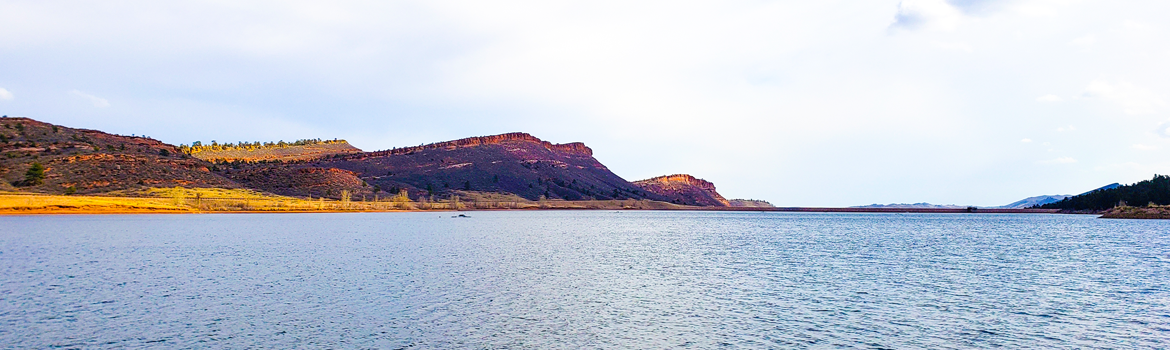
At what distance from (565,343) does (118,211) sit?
4873 inches

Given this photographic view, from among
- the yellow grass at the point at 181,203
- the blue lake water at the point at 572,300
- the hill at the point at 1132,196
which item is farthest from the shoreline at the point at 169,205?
the hill at the point at 1132,196

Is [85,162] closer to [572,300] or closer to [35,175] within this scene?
[35,175]

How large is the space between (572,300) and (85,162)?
150325mm

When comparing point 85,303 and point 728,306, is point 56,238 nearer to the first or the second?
point 85,303

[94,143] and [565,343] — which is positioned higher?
[94,143]

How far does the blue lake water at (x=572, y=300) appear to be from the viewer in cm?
1961

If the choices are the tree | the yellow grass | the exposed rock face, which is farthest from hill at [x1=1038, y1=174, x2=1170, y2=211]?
the tree

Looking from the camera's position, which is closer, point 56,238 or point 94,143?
point 56,238

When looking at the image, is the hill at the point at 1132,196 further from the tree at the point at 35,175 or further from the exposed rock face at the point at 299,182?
the tree at the point at 35,175

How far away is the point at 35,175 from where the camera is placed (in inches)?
4985

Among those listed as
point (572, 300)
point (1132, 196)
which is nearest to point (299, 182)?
point (572, 300)

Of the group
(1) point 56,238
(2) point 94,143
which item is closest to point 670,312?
(1) point 56,238

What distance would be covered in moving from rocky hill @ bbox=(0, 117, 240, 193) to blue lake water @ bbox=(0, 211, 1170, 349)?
9876 cm

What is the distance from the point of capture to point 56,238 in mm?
58375
